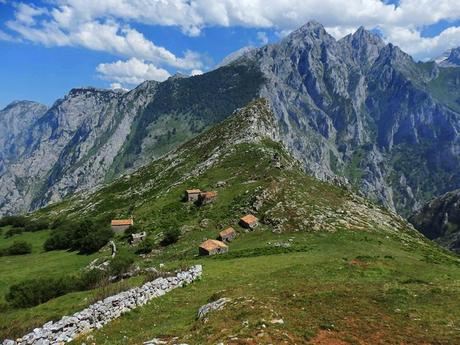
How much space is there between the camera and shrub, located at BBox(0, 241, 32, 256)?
102 metres

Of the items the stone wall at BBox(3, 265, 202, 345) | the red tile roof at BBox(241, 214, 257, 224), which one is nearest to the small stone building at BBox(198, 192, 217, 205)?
the red tile roof at BBox(241, 214, 257, 224)

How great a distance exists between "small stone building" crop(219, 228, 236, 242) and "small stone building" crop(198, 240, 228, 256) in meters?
5.19

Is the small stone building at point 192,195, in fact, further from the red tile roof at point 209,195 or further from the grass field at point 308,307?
the grass field at point 308,307

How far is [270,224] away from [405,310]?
159 ft

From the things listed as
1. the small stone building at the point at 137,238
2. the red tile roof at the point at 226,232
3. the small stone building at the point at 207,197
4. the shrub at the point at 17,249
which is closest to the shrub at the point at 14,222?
the shrub at the point at 17,249

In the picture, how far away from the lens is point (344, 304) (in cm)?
3167

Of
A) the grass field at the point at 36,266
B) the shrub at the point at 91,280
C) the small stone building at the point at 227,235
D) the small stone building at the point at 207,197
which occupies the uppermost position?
the small stone building at the point at 207,197

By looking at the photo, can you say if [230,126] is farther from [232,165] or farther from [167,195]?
[167,195]

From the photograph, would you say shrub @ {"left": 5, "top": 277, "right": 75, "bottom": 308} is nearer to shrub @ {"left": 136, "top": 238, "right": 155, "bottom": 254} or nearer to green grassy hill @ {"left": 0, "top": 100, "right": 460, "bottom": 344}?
green grassy hill @ {"left": 0, "top": 100, "right": 460, "bottom": 344}

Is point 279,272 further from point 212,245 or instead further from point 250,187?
point 250,187

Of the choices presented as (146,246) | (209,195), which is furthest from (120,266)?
(209,195)

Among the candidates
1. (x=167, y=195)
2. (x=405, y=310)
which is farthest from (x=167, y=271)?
(x=167, y=195)

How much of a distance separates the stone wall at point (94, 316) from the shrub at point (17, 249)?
248 ft

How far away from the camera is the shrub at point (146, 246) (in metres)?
78.2
